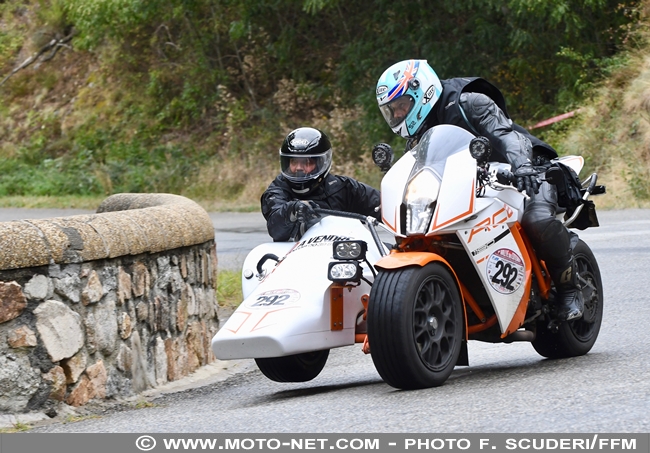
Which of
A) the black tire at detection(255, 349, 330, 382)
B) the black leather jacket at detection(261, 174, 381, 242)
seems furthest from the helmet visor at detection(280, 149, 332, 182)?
the black tire at detection(255, 349, 330, 382)

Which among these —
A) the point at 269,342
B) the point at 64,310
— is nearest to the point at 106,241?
the point at 64,310

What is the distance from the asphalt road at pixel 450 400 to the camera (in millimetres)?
4902

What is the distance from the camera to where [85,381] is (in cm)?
677

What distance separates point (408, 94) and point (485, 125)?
474 mm

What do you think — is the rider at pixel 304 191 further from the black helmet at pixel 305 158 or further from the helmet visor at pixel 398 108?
the helmet visor at pixel 398 108

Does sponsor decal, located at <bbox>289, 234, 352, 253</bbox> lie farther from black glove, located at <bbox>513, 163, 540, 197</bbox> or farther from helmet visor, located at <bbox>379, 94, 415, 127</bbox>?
black glove, located at <bbox>513, 163, 540, 197</bbox>

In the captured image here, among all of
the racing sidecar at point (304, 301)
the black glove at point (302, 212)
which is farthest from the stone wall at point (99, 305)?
the black glove at point (302, 212)

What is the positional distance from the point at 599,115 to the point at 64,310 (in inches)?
682

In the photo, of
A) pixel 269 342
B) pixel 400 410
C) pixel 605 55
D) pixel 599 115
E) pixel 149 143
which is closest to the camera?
pixel 400 410

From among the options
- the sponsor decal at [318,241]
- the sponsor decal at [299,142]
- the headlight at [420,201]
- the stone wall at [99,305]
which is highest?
the sponsor decal at [299,142]

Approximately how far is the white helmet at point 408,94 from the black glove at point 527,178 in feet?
2.47

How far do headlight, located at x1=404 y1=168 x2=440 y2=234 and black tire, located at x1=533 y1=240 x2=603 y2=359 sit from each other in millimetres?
1375

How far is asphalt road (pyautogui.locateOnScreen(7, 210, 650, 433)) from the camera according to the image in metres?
4.90

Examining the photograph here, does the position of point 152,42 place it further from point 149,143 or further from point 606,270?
point 606,270
